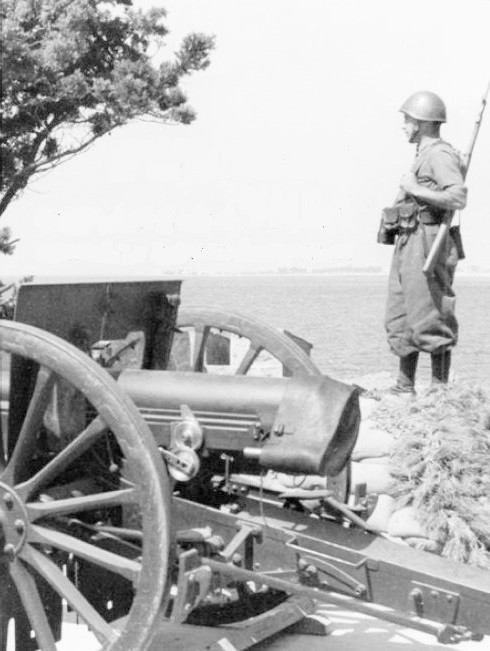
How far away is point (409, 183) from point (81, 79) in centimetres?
916

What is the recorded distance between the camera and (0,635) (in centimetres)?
409

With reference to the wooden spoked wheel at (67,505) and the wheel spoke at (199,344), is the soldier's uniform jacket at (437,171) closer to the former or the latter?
the wheel spoke at (199,344)

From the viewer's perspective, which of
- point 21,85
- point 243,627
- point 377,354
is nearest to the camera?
point 243,627

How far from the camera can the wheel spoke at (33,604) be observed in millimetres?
3818

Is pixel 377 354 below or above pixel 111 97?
below

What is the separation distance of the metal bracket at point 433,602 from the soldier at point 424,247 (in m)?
3.61

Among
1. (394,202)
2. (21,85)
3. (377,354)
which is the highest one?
(21,85)

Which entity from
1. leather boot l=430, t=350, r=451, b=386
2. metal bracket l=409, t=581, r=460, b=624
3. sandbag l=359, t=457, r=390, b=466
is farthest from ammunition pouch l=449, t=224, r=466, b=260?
metal bracket l=409, t=581, r=460, b=624

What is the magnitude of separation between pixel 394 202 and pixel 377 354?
2851 cm

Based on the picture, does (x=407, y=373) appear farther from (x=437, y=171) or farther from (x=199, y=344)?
(x=199, y=344)

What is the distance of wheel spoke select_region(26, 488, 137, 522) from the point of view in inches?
146

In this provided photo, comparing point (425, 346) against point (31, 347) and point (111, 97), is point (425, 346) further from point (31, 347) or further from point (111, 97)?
point (111, 97)

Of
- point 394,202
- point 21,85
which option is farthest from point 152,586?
point 21,85

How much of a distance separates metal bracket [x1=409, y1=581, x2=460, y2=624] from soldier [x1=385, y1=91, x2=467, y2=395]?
3606mm
